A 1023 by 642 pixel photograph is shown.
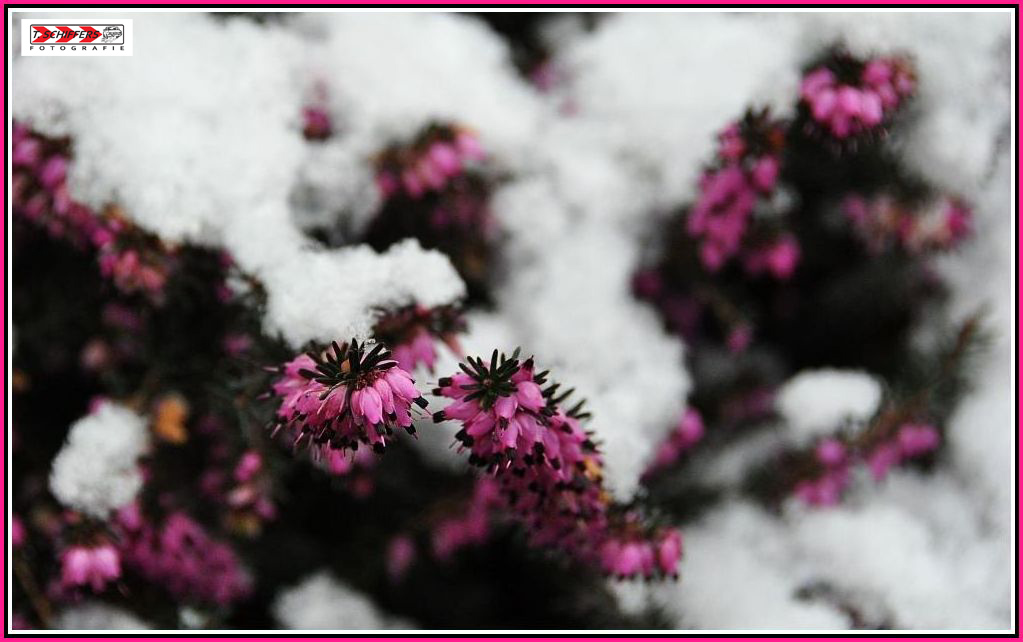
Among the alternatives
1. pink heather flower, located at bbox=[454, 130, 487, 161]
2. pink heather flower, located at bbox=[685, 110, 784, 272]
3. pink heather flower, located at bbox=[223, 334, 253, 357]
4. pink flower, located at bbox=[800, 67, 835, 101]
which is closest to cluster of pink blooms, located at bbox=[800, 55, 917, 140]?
pink flower, located at bbox=[800, 67, 835, 101]

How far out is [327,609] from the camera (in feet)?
5.78

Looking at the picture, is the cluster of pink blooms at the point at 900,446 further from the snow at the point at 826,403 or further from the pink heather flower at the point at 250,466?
the pink heather flower at the point at 250,466

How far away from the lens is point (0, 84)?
1.53 m

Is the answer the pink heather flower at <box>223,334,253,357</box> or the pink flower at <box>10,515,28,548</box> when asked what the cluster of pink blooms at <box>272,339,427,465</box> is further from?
the pink flower at <box>10,515,28,548</box>

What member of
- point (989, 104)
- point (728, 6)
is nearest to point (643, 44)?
point (728, 6)

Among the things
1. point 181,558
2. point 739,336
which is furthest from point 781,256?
point 181,558

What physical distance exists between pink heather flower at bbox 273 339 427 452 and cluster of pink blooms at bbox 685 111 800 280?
1.03 meters

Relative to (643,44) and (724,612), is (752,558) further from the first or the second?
(643,44)

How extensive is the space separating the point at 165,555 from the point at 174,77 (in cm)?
106

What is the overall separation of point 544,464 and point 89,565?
92 cm

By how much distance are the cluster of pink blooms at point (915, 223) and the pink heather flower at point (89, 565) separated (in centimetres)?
191

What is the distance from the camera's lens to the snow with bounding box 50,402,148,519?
4.79ft

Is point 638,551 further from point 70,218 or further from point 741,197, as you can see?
point 70,218

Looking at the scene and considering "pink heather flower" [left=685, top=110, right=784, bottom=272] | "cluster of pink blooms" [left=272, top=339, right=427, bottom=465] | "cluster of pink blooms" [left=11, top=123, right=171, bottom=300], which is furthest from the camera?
"pink heather flower" [left=685, top=110, right=784, bottom=272]
